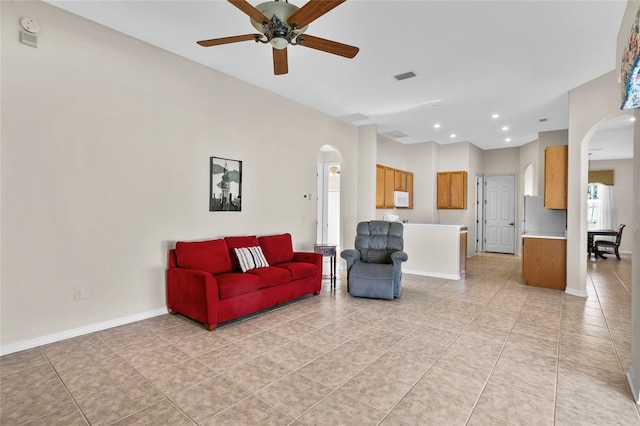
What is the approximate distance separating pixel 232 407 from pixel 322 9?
2.61 metres

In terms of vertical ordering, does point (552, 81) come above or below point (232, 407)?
above

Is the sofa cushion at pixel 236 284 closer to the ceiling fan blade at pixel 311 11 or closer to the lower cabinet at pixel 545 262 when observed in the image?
the ceiling fan blade at pixel 311 11

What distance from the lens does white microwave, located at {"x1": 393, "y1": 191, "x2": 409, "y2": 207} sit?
7.72m

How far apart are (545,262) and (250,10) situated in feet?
18.1

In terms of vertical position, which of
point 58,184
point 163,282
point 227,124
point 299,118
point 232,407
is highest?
point 299,118

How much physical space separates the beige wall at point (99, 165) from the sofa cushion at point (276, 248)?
352 millimetres

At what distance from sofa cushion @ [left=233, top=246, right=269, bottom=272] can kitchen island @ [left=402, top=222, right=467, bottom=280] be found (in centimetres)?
328

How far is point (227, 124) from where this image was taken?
171 inches

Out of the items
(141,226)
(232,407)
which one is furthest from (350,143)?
(232,407)

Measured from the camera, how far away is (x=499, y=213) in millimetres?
9070

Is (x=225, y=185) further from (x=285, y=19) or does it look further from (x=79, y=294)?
(x=285, y=19)

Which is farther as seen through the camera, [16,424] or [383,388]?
[383,388]

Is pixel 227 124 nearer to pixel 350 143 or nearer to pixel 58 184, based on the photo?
pixel 58 184

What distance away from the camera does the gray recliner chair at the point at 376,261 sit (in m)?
4.34
